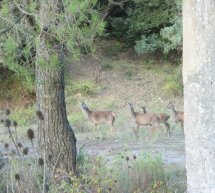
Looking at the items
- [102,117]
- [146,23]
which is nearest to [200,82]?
[102,117]

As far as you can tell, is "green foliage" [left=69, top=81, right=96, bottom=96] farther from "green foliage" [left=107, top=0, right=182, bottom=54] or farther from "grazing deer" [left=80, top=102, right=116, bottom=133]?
"grazing deer" [left=80, top=102, right=116, bottom=133]

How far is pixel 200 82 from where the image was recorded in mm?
→ 5004

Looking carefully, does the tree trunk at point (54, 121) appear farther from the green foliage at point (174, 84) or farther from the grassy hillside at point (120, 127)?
the green foliage at point (174, 84)

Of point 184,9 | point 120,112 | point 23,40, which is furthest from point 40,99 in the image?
point 120,112

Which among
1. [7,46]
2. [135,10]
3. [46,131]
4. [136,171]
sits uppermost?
[135,10]

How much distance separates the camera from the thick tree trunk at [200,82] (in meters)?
4.96

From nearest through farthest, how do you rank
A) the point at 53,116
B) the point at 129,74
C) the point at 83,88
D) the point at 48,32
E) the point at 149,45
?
the point at 48,32
the point at 53,116
the point at 83,88
the point at 129,74
the point at 149,45

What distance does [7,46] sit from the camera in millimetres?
7062

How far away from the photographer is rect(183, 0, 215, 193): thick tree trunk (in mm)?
4965

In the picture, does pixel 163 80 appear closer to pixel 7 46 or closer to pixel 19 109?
pixel 19 109

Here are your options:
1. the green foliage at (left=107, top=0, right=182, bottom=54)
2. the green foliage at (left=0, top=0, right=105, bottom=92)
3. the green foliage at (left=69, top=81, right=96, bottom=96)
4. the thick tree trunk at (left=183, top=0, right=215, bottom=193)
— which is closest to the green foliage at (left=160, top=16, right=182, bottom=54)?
the green foliage at (left=107, top=0, right=182, bottom=54)

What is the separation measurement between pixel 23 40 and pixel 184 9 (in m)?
2.64

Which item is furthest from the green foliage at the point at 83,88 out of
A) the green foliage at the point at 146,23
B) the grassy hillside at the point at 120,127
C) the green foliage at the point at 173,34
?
the green foliage at the point at 173,34

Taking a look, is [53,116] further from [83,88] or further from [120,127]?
[83,88]
